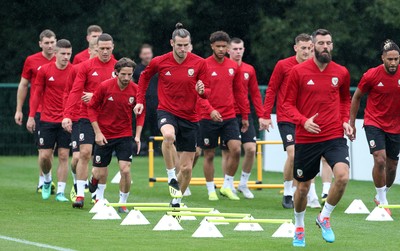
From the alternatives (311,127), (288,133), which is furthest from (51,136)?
(311,127)

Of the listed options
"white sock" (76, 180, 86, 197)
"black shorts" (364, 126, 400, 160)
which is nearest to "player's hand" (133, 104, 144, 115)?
"white sock" (76, 180, 86, 197)

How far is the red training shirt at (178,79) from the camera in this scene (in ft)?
56.2

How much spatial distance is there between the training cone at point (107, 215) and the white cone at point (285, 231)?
274cm

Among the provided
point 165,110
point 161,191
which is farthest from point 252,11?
point 165,110

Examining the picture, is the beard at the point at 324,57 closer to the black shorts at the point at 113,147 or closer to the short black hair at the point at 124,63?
the short black hair at the point at 124,63

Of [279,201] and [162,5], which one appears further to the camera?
[162,5]

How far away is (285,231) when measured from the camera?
1420 cm

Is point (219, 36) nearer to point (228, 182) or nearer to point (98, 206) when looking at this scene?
point (228, 182)

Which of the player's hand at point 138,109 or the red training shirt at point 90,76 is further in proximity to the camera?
the red training shirt at point 90,76

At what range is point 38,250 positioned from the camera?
41.9 feet

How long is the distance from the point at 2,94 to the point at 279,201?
14286 mm

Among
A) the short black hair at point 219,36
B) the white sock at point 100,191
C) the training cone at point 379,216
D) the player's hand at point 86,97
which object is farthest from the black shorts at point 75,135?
the training cone at point 379,216

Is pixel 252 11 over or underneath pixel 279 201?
over

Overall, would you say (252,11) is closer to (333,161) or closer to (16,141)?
(16,141)
